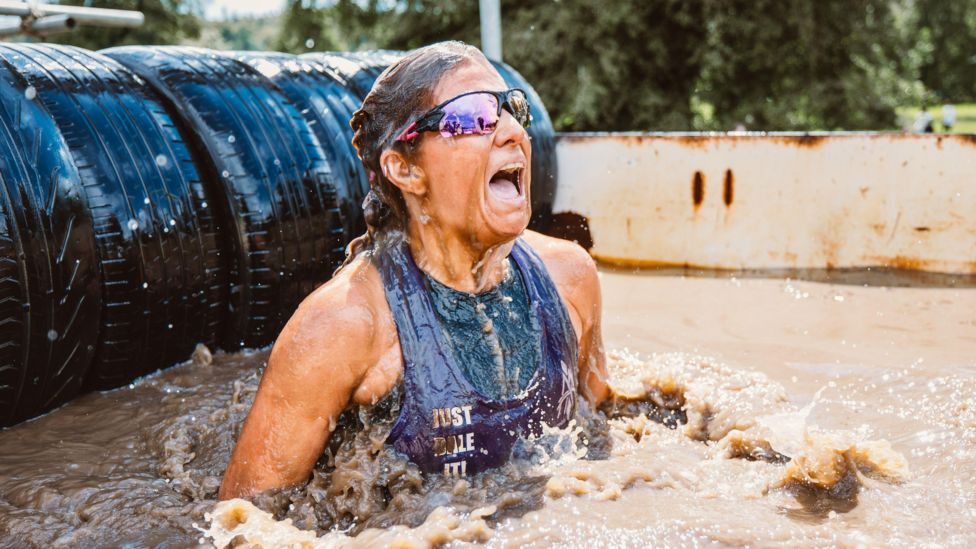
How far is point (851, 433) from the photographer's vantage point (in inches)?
121

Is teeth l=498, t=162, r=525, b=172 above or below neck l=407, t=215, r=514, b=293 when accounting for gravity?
above

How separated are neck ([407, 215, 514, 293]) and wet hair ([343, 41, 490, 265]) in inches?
→ 3.4

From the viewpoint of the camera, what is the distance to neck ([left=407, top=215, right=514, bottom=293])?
2.49m

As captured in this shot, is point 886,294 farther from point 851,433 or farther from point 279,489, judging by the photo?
point 279,489

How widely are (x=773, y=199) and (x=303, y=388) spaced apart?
458cm

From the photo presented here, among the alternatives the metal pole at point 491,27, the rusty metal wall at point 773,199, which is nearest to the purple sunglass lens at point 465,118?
the rusty metal wall at point 773,199

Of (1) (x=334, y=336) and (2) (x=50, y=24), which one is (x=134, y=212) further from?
(2) (x=50, y=24)

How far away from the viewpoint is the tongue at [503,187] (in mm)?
2430

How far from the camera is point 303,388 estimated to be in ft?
7.62

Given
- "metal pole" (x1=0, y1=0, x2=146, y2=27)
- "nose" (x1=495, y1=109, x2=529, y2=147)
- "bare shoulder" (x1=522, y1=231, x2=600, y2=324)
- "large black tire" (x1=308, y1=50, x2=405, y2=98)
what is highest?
A: "metal pole" (x1=0, y1=0, x2=146, y2=27)

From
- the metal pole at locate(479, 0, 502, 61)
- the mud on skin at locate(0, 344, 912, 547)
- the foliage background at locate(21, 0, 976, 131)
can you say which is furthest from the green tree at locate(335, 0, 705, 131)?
the mud on skin at locate(0, 344, 912, 547)

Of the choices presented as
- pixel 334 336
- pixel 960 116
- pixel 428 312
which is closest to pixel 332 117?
pixel 428 312

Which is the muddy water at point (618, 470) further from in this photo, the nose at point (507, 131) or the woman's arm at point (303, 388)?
the nose at point (507, 131)

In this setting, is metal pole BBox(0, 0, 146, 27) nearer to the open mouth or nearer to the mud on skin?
the mud on skin
